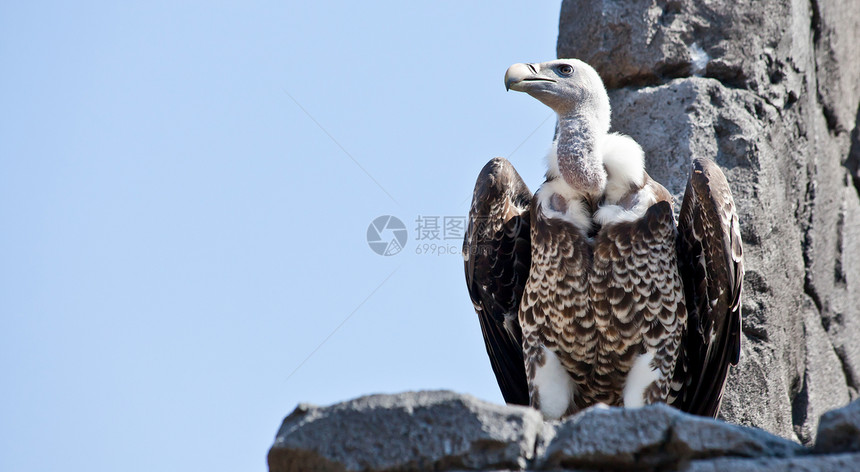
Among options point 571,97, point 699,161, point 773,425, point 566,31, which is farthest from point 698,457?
point 566,31

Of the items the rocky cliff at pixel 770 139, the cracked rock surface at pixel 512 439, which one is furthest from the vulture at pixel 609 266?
the cracked rock surface at pixel 512 439

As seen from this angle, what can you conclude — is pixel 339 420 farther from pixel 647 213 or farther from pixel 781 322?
pixel 781 322

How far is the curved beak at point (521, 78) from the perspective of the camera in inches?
180

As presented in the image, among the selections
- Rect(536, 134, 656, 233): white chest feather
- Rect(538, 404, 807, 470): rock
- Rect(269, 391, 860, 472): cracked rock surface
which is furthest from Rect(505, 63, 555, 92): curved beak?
Rect(538, 404, 807, 470): rock

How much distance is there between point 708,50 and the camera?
5.51 metres

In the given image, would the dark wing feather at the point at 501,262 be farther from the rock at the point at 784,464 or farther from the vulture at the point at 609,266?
the rock at the point at 784,464

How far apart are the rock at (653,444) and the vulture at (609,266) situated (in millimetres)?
1791

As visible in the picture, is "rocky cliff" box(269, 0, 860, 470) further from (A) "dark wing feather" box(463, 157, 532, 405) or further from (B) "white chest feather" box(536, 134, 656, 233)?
(A) "dark wing feather" box(463, 157, 532, 405)

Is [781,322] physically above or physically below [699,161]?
below

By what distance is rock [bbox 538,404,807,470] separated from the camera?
7.89 feet

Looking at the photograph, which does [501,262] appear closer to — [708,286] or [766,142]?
[708,286]

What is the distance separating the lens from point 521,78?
461 centimetres

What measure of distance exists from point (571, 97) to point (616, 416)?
96.0 inches

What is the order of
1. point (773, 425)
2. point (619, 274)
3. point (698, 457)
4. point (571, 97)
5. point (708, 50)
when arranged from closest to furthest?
1. point (698, 457)
2. point (619, 274)
3. point (571, 97)
4. point (773, 425)
5. point (708, 50)
